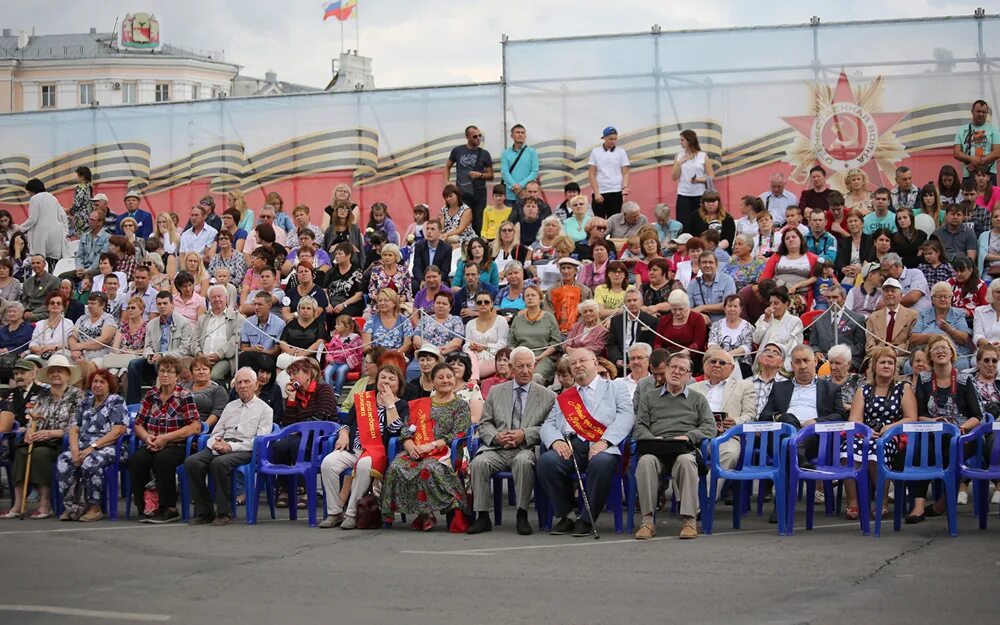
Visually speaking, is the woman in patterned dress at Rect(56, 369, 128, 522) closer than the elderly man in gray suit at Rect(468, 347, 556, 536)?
No

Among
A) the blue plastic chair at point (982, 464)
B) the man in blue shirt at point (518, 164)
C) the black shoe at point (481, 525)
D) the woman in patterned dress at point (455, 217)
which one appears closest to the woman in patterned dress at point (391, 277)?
the woman in patterned dress at point (455, 217)

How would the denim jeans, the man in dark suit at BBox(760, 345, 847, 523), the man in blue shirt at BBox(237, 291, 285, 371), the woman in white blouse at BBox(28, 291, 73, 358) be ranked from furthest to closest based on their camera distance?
the woman in white blouse at BBox(28, 291, 73, 358) < the man in blue shirt at BBox(237, 291, 285, 371) < the denim jeans < the man in dark suit at BBox(760, 345, 847, 523)

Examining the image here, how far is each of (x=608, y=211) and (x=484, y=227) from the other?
6.01 ft

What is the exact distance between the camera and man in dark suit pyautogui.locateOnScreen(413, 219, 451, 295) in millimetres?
18406

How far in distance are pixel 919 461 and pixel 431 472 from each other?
4039 millimetres

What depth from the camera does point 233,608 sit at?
8742mm

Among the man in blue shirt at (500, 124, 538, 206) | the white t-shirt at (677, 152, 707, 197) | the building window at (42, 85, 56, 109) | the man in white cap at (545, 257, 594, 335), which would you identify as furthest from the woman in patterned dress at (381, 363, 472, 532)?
the building window at (42, 85, 56, 109)

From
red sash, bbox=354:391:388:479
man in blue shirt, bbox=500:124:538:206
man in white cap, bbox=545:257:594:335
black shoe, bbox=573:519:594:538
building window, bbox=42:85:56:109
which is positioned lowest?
black shoe, bbox=573:519:594:538

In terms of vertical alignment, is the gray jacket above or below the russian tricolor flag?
below

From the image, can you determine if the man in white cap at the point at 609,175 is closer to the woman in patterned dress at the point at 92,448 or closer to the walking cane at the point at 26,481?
the woman in patterned dress at the point at 92,448

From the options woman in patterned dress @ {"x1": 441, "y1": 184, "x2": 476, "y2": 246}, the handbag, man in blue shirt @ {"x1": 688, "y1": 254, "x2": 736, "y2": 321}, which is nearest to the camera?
the handbag

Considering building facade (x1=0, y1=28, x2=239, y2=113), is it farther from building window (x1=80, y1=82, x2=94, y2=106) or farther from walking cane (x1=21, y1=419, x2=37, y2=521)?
walking cane (x1=21, y1=419, x2=37, y2=521)

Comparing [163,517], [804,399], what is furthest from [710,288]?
[163,517]

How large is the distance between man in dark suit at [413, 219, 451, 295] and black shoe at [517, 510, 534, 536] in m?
6.80
